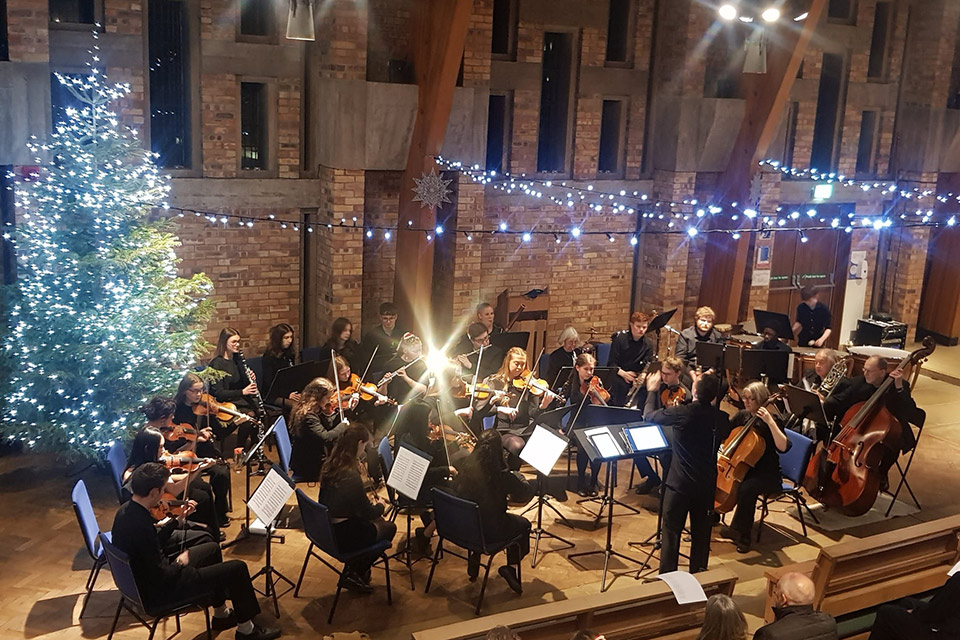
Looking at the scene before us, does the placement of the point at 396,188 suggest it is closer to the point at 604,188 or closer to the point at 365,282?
the point at 365,282

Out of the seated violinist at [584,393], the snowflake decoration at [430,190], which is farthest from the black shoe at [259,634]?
the snowflake decoration at [430,190]

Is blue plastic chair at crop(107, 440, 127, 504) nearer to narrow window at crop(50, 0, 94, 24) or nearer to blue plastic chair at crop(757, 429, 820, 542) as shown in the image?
narrow window at crop(50, 0, 94, 24)

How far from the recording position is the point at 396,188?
11047 millimetres

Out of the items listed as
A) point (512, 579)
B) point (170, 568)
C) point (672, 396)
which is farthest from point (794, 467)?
point (170, 568)

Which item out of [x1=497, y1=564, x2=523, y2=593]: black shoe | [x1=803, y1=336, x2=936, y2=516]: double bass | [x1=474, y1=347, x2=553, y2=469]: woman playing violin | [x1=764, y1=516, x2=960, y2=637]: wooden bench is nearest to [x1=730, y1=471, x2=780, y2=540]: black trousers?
[x1=803, y1=336, x2=936, y2=516]: double bass

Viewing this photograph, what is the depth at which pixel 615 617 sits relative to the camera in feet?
18.6

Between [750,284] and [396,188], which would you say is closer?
[396,188]

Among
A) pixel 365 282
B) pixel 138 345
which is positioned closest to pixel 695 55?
pixel 365 282

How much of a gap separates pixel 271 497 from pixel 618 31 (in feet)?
27.4

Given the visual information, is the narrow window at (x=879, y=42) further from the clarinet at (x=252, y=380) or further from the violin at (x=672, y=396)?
the clarinet at (x=252, y=380)

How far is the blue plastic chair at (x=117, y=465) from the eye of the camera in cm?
700

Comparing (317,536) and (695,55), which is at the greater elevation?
(695,55)

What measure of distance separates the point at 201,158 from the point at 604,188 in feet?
16.4

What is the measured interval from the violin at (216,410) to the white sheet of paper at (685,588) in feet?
12.6
